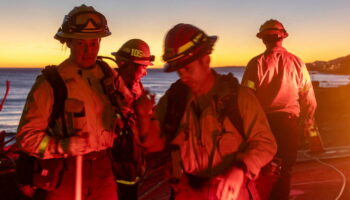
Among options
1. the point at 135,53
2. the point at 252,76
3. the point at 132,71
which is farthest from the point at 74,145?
the point at 252,76

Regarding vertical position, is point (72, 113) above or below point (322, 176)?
above

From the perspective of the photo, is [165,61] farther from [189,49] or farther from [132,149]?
[132,149]

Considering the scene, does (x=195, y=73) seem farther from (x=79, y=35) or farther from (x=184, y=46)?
(x=79, y=35)

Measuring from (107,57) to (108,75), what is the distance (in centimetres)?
41

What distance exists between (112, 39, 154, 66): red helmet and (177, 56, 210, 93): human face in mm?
2278

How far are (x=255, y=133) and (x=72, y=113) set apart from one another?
1.49 m

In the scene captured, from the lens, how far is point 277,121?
5.35 metres

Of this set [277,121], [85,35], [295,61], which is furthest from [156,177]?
[85,35]

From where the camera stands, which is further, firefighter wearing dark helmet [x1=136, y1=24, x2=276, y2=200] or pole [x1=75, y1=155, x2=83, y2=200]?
pole [x1=75, y1=155, x2=83, y2=200]

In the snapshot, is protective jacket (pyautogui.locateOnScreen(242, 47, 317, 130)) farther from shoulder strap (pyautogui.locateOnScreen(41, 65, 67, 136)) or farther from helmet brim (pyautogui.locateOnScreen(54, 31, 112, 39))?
shoulder strap (pyautogui.locateOnScreen(41, 65, 67, 136))

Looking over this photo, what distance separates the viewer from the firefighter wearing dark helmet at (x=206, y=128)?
2.57 meters

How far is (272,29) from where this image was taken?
5.46 meters

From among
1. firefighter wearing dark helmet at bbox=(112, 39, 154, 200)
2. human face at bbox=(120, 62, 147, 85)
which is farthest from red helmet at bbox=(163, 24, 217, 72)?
human face at bbox=(120, 62, 147, 85)

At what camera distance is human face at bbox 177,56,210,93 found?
262 centimetres
